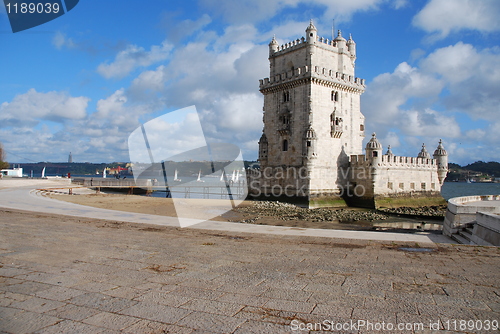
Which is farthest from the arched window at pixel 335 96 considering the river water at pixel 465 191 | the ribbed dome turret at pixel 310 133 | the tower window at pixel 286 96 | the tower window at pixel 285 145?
the river water at pixel 465 191

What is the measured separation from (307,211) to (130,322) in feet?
89.5

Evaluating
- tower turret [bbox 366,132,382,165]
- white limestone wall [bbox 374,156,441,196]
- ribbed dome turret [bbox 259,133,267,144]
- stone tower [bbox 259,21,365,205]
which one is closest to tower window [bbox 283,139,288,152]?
stone tower [bbox 259,21,365,205]

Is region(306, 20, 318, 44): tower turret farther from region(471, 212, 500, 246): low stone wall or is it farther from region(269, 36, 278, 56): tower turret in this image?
region(471, 212, 500, 246): low stone wall

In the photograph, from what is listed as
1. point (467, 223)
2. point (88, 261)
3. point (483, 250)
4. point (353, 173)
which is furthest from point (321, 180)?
point (88, 261)

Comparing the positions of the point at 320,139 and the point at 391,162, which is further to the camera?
the point at 391,162

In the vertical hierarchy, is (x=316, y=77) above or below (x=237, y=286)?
above

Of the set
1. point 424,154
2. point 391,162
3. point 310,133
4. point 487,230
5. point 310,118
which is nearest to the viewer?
point 487,230

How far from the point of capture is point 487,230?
11.0 m

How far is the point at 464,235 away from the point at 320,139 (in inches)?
871

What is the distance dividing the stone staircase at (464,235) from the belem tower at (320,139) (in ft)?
64.2

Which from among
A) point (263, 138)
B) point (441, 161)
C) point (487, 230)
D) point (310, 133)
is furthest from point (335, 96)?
point (487, 230)

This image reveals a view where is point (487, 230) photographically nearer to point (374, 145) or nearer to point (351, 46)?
point (374, 145)

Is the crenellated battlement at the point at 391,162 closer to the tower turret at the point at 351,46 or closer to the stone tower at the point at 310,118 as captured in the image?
the stone tower at the point at 310,118

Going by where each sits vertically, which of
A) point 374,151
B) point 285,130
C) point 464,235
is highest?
point 285,130
